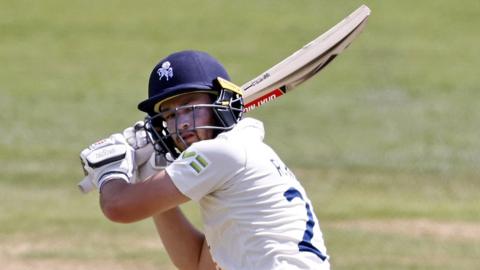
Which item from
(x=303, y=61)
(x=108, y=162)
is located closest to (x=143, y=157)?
(x=108, y=162)

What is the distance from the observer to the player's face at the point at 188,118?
4.30m

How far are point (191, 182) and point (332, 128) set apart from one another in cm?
949

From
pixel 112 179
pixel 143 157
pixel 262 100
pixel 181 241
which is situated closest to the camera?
pixel 112 179

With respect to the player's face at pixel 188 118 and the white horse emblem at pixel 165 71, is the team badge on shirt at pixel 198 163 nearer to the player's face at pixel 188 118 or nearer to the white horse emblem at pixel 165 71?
the player's face at pixel 188 118

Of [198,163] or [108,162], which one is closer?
[198,163]

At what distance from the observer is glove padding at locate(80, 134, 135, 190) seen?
4.31 metres

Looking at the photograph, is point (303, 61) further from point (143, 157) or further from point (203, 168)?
point (203, 168)

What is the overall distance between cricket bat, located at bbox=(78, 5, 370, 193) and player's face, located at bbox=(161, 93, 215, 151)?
109 cm

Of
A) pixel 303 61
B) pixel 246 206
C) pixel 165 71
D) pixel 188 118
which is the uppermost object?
pixel 303 61

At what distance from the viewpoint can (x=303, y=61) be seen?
5.51 metres

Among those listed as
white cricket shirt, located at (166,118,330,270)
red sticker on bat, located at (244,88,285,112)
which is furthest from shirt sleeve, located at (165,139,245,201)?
red sticker on bat, located at (244,88,285,112)

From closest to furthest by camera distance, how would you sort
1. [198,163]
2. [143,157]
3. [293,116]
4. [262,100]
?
[198,163]
[143,157]
[262,100]
[293,116]

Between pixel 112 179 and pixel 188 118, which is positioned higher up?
pixel 188 118

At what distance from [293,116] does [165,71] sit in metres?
9.78
